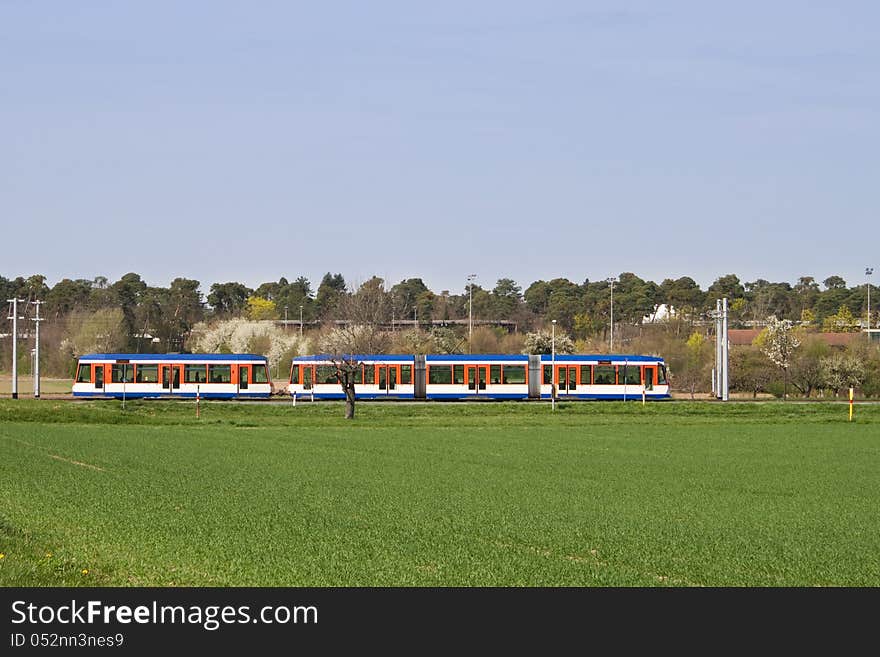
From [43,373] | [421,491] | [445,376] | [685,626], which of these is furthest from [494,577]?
[43,373]

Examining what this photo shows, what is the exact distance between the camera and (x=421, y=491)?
28.7 meters

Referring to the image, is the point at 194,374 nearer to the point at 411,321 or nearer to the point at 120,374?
the point at 120,374

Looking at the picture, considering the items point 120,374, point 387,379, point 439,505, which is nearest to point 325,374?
point 387,379

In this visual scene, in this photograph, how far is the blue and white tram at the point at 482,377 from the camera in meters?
71.0

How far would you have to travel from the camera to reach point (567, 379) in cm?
7119

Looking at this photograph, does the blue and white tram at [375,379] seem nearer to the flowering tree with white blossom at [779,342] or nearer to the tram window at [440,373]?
the tram window at [440,373]

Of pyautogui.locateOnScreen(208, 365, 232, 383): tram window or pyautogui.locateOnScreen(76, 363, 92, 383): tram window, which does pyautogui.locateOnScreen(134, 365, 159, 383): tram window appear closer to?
pyautogui.locateOnScreen(76, 363, 92, 383): tram window

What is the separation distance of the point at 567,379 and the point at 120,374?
2603 centimetres

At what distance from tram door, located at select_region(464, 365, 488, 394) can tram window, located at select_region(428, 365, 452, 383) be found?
1024 millimetres

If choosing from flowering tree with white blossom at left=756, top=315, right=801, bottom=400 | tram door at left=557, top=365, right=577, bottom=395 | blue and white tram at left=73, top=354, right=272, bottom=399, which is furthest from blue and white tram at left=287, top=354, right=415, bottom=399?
flowering tree with white blossom at left=756, top=315, right=801, bottom=400

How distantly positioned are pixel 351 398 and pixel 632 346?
5918 cm

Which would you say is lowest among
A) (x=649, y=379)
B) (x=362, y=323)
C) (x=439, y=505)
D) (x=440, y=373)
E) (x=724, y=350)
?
(x=439, y=505)

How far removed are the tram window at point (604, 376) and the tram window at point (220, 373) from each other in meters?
21.6

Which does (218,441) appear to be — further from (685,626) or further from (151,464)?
(685,626)
